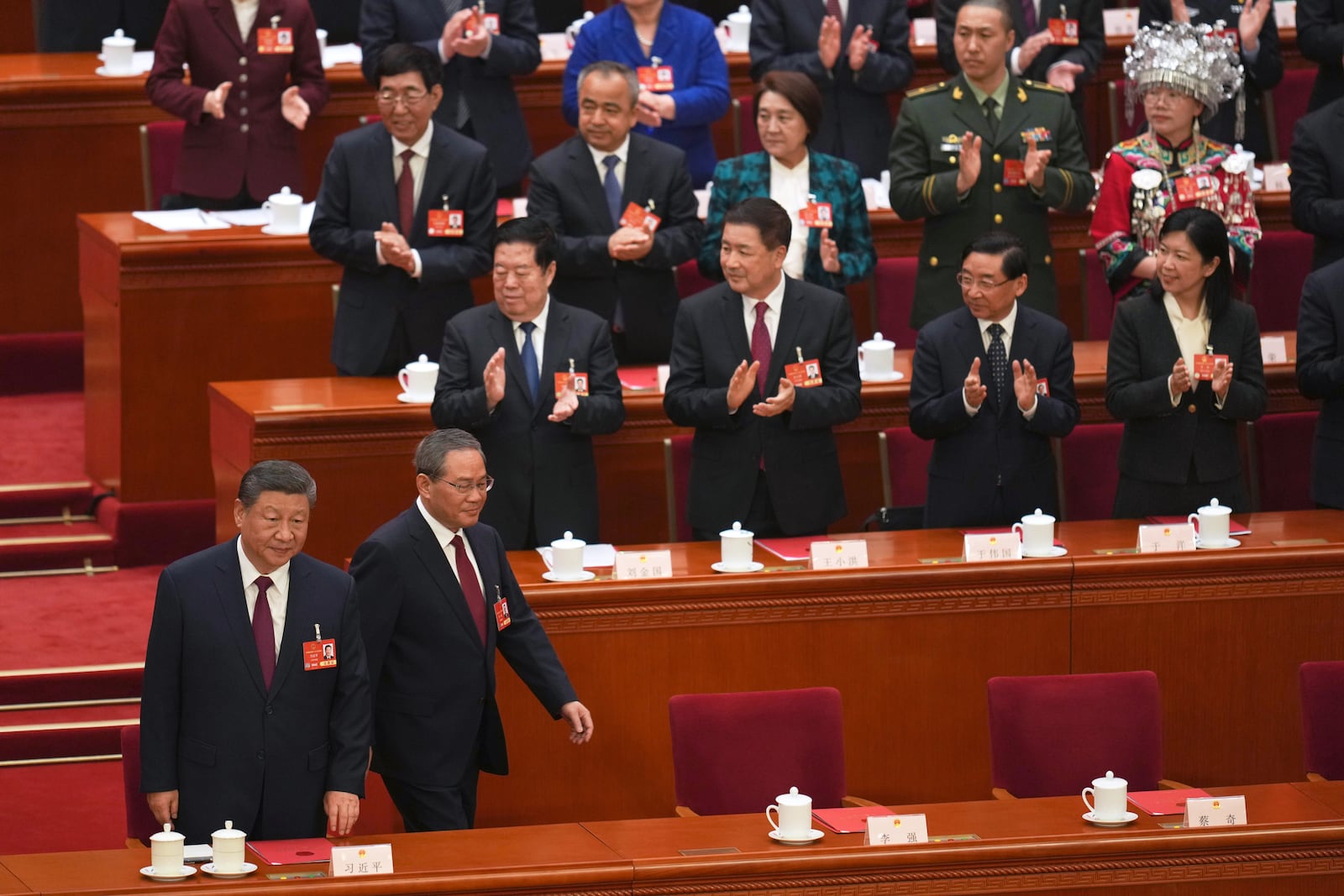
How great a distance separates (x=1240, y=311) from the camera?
5555mm

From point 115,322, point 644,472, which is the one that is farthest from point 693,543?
point 115,322

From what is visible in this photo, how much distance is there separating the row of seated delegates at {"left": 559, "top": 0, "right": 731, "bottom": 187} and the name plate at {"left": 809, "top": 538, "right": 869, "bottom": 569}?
80.0 inches

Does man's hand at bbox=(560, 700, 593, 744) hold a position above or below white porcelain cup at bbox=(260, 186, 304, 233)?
below

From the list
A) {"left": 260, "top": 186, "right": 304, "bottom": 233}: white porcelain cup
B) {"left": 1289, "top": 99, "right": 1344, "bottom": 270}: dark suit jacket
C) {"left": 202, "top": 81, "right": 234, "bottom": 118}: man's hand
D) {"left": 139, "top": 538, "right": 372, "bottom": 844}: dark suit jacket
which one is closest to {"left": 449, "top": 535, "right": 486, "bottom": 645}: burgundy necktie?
{"left": 139, "top": 538, "right": 372, "bottom": 844}: dark suit jacket

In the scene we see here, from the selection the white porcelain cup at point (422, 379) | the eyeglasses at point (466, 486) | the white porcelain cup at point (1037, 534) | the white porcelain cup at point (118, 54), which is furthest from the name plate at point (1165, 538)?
the white porcelain cup at point (118, 54)

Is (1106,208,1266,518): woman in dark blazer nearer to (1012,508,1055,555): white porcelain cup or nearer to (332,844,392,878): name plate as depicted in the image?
(1012,508,1055,555): white porcelain cup

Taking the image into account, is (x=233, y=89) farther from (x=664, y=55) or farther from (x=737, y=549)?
(x=737, y=549)

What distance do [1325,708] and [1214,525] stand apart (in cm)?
75

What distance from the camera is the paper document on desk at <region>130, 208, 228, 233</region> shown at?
6.69m

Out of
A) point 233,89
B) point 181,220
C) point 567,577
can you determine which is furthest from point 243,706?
point 233,89

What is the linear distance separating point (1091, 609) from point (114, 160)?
13.2 feet

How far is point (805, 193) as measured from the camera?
6141 mm

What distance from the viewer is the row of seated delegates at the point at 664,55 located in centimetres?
674

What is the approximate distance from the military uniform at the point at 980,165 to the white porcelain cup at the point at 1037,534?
4.16 feet
